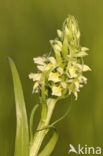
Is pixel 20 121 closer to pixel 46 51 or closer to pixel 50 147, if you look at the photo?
pixel 50 147

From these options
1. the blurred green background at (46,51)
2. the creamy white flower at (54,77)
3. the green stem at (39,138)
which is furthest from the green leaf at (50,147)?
the blurred green background at (46,51)

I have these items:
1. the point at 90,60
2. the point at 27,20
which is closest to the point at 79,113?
the point at 90,60

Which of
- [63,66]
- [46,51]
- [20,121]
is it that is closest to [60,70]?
[63,66]

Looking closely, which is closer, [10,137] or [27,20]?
[10,137]

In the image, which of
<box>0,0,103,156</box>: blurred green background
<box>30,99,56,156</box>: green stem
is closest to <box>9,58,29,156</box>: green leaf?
<box>30,99,56,156</box>: green stem

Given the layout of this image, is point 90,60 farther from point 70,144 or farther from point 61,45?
point 61,45

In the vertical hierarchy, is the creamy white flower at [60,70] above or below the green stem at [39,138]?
above

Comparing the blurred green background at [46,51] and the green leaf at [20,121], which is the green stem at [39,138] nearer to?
the green leaf at [20,121]
